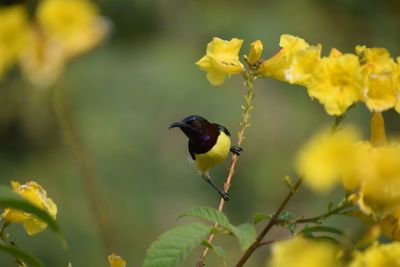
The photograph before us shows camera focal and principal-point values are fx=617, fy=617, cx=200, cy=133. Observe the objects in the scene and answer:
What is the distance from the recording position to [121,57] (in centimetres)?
296

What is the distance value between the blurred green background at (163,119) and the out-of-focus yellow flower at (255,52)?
5.55 feet

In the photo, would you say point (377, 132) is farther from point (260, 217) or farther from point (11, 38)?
point (11, 38)

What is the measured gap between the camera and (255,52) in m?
0.54

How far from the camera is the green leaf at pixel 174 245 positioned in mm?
439

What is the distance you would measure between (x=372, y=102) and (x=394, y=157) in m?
0.07

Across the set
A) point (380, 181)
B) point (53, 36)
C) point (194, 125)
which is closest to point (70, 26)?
point (53, 36)

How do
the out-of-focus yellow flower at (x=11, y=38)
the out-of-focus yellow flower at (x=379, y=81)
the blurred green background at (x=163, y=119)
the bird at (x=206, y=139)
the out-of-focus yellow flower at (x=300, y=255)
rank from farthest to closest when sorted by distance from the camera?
the blurred green background at (x=163, y=119) → the out-of-focus yellow flower at (x=11, y=38) → the bird at (x=206, y=139) → the out-of-focus yellow flower at (x=379, y=81) → the out-of-focus yellow flower at (x=300, y=255)

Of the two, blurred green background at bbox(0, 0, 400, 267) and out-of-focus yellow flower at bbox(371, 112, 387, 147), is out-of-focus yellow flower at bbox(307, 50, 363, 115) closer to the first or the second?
out-of-focus yellow flower at bbox(371, 112, 387, 147)

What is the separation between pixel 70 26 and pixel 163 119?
6.34ft

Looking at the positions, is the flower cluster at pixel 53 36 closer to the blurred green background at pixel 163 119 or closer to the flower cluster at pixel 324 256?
the flower cluster at pixel 324 256

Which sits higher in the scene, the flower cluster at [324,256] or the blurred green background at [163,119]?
the blurred green background at [163,119]

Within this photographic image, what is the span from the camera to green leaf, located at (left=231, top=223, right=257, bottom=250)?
1.38 ft

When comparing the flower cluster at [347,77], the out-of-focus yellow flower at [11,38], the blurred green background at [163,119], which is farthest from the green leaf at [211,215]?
the blurred green background at [163,119]

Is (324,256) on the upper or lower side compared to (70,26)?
Answer: lower
